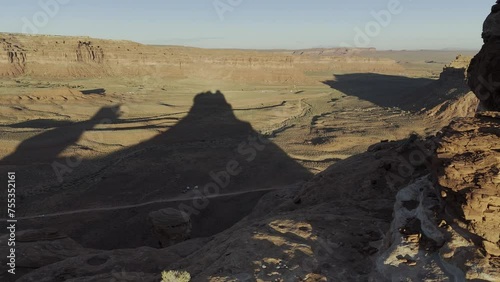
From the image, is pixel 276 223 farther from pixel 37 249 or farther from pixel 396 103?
pixel 396 103

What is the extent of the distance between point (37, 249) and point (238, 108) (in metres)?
41.4

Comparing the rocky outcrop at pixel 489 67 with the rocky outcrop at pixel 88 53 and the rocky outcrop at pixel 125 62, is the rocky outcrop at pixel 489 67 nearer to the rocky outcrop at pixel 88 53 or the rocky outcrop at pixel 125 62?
the rocky outcrop at pixel 125 62

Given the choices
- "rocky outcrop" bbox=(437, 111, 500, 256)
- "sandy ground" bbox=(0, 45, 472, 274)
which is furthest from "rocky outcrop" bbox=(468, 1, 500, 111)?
"sandy ground" bbox=(0, 45, 472, 274)

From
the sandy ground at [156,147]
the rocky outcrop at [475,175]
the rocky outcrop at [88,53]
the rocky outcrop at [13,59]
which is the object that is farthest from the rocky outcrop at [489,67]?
the rocky outcrop at [13,59]

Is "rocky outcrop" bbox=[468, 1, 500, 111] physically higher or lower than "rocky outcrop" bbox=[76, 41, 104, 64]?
lower

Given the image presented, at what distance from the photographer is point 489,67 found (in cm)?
886

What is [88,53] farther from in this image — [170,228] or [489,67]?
[489,67]

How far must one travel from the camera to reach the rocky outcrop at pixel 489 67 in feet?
28.7

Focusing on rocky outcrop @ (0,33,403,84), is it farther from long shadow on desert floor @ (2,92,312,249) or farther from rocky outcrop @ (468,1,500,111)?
rocky outcrop @ (468,1,500,111)

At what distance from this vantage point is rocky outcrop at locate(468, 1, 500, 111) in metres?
8.74

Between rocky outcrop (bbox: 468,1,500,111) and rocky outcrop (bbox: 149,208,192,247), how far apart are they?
11.4 meters

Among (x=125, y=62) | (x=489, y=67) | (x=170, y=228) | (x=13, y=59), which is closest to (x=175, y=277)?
(x=170, y=228)

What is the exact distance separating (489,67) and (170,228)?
12.2 metres

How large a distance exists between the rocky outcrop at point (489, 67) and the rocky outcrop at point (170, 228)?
11.4 meters
